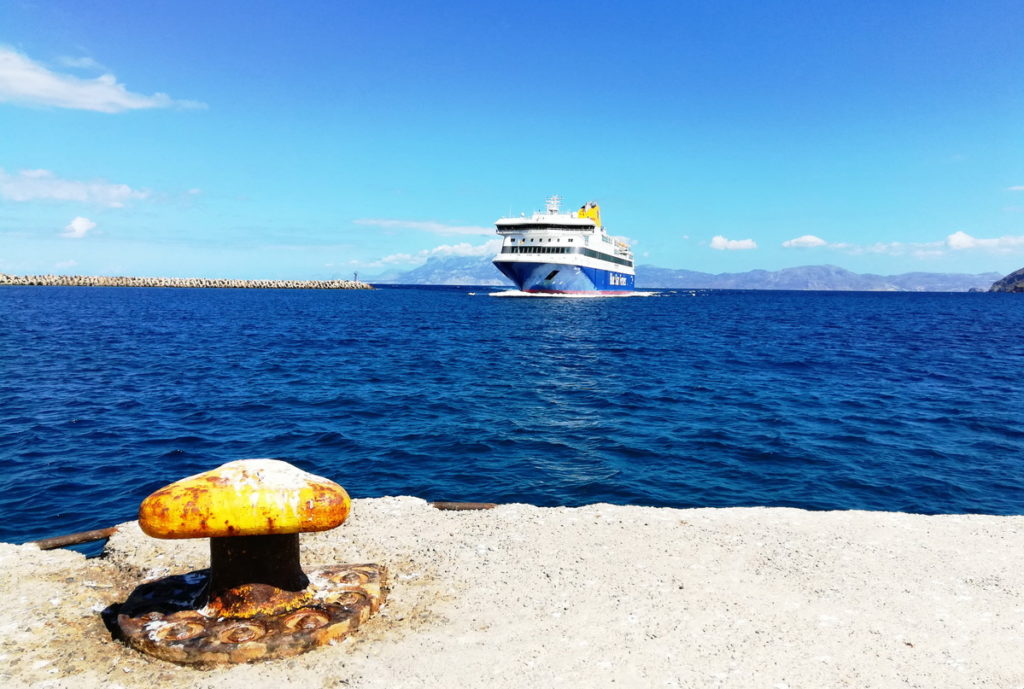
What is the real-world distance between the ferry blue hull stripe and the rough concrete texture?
208ft

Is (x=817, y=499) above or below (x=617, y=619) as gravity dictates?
below

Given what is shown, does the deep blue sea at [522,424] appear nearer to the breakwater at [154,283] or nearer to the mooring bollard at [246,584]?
the mooring bollard at [246,584]

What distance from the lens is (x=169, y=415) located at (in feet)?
48.2

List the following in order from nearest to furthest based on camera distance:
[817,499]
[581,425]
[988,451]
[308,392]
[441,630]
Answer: [441,630] < [817,499] < [988,451] < [581,425] < [308,392]

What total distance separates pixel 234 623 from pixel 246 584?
283 mm

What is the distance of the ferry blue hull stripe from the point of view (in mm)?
69562

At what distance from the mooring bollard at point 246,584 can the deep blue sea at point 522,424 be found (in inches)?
188

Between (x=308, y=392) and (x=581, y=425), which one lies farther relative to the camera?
(x=308, y=392)

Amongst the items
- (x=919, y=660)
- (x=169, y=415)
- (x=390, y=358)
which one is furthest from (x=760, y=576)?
(x=390, y=358)

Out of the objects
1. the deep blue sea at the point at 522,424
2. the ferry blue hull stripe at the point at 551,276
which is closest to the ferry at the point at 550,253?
the ferry blue hull stripe at the point at 551,276

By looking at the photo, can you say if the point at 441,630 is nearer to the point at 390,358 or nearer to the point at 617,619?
the point at 617,619

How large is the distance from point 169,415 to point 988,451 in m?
18.5

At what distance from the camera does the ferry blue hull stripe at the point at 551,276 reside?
6956 centimetres

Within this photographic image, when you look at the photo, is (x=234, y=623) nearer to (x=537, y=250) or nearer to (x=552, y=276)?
(x=537, y=250)
